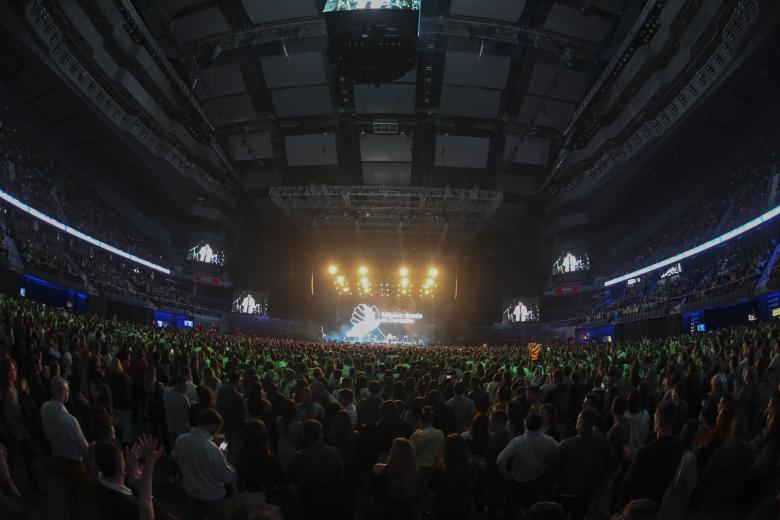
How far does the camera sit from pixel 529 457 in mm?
5438

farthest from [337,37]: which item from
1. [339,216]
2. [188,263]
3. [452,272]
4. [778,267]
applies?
[452,272]

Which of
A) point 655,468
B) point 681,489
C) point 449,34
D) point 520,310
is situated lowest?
point 681,489

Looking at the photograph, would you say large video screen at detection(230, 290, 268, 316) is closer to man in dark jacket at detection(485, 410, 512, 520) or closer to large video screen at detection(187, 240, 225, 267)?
large video screen at detection(187, 240, 225, 267)

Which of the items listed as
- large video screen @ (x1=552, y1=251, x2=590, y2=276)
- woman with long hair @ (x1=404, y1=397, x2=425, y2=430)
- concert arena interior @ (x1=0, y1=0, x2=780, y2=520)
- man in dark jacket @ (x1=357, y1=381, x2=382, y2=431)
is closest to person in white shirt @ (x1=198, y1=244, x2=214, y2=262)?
concert arena interior @ (x1=0, y1=0, x2=780, y2=520)

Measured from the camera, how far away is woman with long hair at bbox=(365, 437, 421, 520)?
433 centimetres

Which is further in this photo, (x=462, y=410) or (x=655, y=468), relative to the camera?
(x=462, y=410)

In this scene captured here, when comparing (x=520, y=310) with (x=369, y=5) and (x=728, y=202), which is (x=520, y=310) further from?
(x=369, y=5)

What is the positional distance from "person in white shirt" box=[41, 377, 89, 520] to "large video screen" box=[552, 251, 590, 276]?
40.8 m

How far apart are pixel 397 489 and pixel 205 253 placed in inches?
1674

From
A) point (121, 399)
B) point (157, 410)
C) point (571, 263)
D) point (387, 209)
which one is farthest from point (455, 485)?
point (571, 263)

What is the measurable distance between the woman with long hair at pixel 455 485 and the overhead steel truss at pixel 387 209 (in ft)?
106

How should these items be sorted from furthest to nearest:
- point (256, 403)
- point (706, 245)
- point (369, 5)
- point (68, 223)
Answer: point (68, 223) < point (706, 245) < point (369, 5) < point (256, 403)

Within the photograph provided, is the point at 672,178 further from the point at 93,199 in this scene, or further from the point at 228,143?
the point at 93,199

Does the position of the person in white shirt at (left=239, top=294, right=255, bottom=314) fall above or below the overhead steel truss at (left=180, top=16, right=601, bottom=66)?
below
